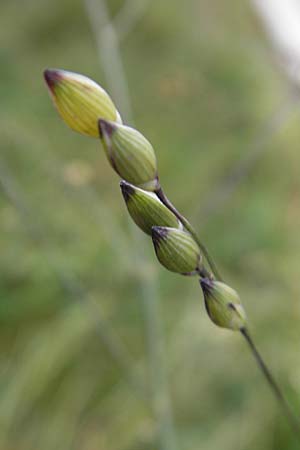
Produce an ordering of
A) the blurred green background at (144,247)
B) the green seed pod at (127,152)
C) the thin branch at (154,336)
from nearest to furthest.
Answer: the green seed pod at (127,152)
the thin branch at (154,336)
the blurred green background at (144,247)

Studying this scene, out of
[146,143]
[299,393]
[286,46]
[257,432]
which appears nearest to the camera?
[146,143]

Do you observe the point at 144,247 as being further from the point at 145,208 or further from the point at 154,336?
the point at 145,208

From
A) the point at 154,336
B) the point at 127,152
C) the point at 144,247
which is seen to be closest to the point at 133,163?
the point at 127,152

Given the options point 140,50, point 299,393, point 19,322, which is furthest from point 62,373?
point 140,50

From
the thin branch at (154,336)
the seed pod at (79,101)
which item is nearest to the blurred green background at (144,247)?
the thin branch at (154,336)

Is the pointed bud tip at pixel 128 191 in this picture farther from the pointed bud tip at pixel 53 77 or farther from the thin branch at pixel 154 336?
the thin branch at pixel 154 336

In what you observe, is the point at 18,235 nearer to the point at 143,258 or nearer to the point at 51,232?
the point at 51,232

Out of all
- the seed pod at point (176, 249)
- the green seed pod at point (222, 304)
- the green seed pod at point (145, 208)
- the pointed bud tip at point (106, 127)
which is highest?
the pointed bud tip at point (106, 127)
